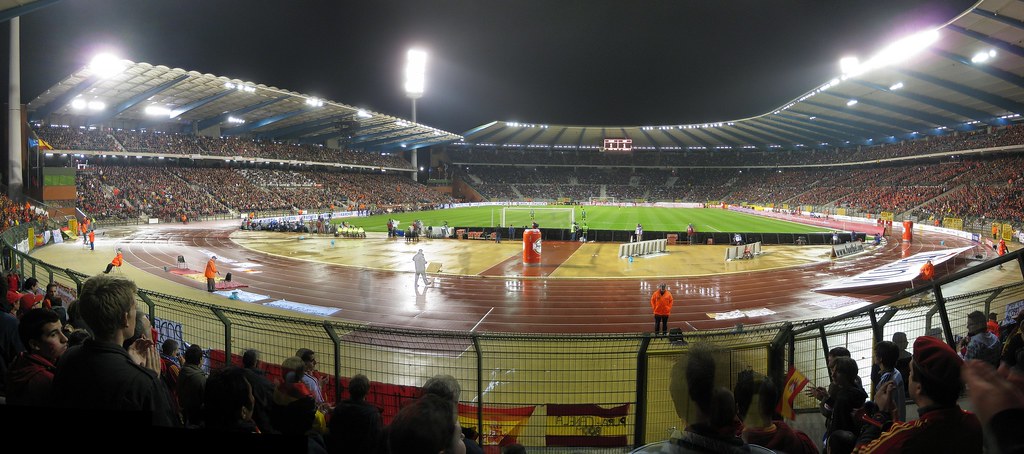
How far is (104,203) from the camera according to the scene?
43500 mm

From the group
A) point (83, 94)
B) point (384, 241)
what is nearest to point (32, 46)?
point (83, 94)

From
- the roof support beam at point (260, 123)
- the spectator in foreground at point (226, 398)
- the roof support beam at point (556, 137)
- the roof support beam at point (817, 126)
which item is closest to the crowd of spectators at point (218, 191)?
the roof support beam at point (260, 123)

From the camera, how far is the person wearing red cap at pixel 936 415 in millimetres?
2285

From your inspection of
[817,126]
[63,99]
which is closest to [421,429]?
[63,99]

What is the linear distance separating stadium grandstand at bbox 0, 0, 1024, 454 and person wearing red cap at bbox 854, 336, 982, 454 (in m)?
0.02

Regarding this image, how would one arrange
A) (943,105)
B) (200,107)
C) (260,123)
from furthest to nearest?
1. (260,123)
2. (200,107)
3. (943,105)

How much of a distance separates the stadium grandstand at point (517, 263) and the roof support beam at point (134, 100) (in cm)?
30

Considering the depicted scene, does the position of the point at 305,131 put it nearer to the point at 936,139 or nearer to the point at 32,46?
the point at 32,46

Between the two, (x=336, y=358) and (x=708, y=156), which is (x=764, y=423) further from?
(x=708, y=156)

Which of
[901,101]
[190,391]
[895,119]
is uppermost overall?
[901,101]

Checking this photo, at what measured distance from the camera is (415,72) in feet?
284

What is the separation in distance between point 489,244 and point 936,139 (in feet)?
193

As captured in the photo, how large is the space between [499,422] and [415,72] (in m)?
86.5

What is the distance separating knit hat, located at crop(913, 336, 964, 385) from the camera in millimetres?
2336
